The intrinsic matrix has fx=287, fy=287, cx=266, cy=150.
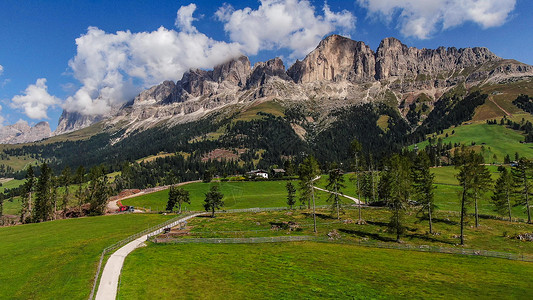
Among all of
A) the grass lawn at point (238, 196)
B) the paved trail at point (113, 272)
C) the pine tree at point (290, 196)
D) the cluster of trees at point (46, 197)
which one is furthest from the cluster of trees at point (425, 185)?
the cluster of trees at point (46, 197)

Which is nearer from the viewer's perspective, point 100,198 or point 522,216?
point 522,216

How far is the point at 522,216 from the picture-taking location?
8731cm

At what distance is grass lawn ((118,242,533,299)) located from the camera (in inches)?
1366

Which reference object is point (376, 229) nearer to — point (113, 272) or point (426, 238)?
point (426, 238)

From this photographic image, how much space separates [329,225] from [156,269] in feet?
148

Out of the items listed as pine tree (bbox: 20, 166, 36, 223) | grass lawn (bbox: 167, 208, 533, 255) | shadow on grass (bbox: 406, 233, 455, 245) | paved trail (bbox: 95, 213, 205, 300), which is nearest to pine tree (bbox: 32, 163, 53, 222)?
pine tree (bbox: 20, 166, 36, 223)

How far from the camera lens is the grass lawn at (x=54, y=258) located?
115ft

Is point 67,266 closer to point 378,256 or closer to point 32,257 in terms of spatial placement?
point 32,257

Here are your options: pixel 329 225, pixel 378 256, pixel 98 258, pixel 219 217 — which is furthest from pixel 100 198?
Result: pixel 378 256

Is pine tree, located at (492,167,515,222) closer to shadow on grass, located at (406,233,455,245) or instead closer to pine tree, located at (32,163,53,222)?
shadow on grass, located at (406,233,455,245)

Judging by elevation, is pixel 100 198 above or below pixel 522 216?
above

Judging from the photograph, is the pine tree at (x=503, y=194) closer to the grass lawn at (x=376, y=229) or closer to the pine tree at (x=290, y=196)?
the grass lawn at (x=376, y=229)

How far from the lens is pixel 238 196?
454 feet

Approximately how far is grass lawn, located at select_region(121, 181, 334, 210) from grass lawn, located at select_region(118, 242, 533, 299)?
64.0 m
